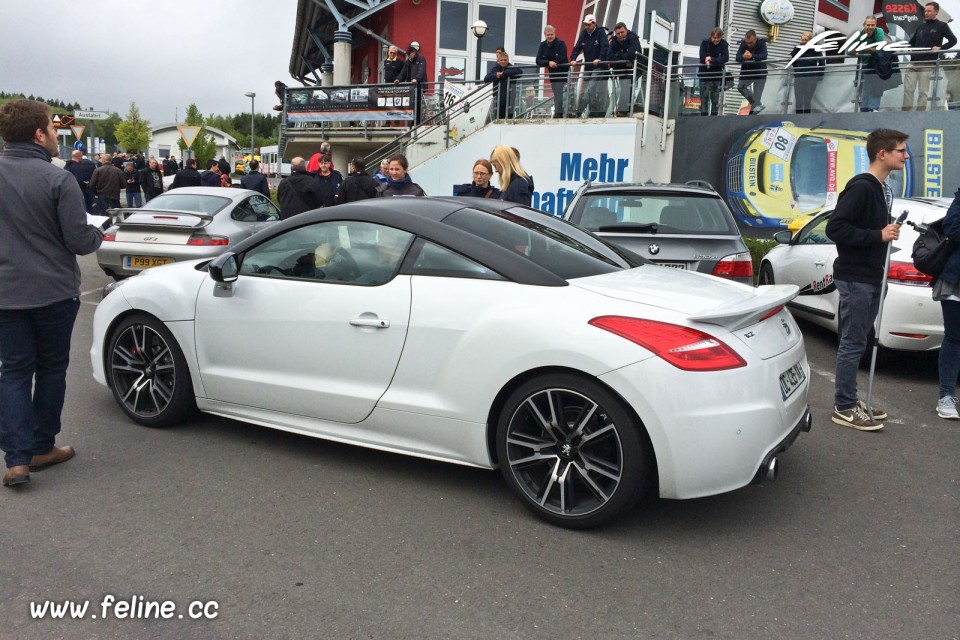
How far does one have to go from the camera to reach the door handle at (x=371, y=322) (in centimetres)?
381

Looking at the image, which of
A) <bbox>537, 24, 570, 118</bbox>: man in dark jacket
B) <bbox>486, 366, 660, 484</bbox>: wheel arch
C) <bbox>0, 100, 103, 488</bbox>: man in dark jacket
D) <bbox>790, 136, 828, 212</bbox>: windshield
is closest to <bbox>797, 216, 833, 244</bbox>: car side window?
<bbox>486, 366, 660, 484</bbox>: wheel arch

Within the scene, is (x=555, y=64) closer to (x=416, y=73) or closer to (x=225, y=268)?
(x=416, y=73)

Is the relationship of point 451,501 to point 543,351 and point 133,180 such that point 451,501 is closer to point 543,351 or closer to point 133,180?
point 543,351

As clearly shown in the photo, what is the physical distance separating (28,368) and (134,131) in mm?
90872

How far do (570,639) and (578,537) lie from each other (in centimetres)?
79

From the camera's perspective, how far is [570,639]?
8.64ft

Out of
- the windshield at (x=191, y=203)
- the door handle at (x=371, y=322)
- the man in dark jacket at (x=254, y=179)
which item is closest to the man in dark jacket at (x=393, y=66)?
the man in dark jacket at (x=254, y=179)

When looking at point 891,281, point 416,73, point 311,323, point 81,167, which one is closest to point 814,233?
point 891,281

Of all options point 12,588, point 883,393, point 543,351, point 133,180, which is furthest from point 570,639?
point 133,180

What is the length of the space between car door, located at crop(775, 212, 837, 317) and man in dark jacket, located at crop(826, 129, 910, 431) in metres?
1.90

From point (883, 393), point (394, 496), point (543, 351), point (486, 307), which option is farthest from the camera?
point (883, 393)

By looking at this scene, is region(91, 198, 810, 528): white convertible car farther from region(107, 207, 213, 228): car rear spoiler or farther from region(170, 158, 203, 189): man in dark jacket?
region(170, 158, 203, 189): man in dark jacket

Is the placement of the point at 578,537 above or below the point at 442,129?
below

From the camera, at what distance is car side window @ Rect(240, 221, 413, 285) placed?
3.95m
